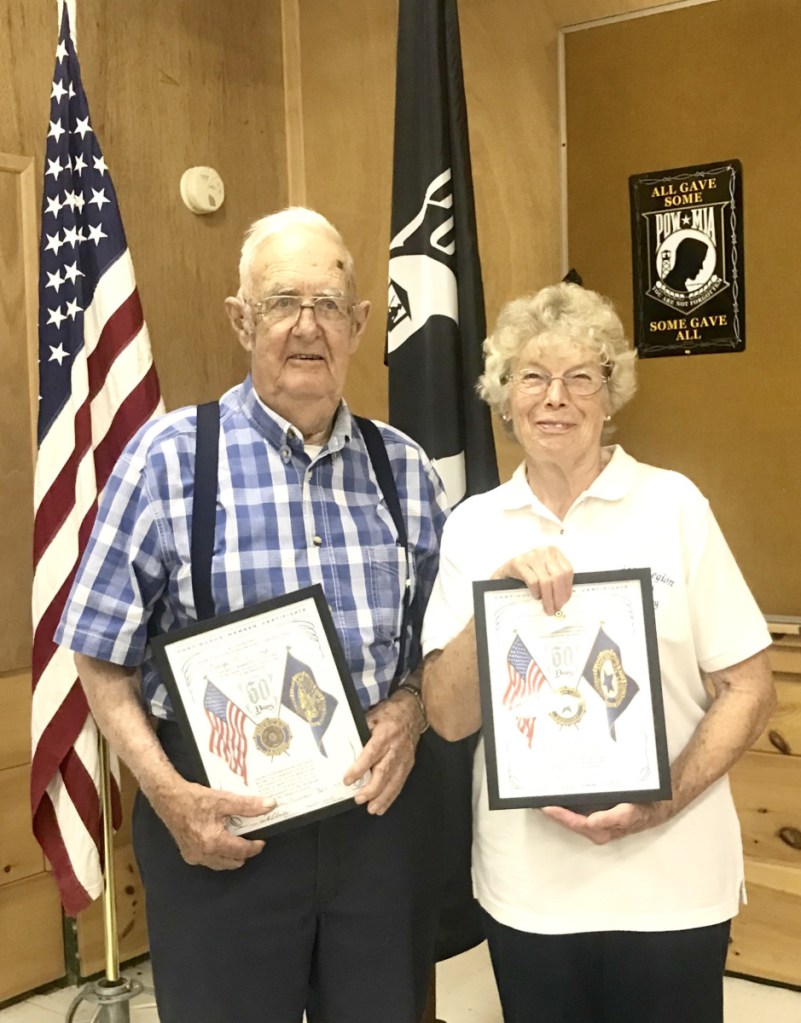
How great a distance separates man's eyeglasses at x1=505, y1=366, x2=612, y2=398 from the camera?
154 cm

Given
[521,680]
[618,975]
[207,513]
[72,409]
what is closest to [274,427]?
[207,513]

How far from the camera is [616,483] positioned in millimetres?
1509

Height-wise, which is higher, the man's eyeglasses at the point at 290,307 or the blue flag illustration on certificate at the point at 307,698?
the man's eyeglasses at the point at 290,307

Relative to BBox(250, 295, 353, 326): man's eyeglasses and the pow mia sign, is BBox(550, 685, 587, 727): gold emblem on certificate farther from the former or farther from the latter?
the pow mia sign

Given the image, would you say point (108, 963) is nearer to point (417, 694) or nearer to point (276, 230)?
point (417, 694)

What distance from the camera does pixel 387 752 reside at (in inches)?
58.2

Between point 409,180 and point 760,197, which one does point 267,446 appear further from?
point 760,197

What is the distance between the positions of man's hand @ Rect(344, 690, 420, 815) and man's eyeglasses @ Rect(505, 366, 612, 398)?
49 cm

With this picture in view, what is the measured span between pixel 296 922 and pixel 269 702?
317mm

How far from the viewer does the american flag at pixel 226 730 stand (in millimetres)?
1393

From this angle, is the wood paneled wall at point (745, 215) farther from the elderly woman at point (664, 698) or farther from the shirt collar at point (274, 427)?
the shirt collar at point (274, 427)

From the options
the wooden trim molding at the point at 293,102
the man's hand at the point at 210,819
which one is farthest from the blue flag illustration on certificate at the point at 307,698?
the wooden trim molding at the point at 293,102

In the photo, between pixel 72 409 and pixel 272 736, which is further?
pixel 72 409

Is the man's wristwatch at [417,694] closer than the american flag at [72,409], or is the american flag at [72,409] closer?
the man's wristwatch at [417,694]
